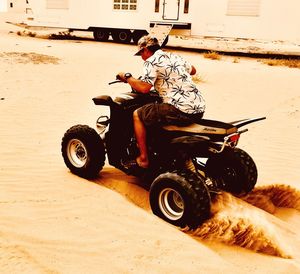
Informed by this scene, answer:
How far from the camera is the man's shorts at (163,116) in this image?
13.4 ft

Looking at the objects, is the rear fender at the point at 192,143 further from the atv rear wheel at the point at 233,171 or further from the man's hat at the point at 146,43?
the man's hat at the point at 146,43

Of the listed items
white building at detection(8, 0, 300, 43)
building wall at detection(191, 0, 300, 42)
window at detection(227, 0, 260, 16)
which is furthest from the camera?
window at detection(227, 0, 260, 16)

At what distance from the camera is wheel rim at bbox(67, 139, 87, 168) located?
4.82 m

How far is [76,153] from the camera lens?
4898mm

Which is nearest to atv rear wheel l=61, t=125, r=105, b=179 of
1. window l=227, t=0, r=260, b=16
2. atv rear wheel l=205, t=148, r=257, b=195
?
atv rear wheel l=205, t=148, r=257, b=195

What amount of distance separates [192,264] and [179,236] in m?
0.41

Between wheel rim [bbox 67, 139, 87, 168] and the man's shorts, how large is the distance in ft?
3.28

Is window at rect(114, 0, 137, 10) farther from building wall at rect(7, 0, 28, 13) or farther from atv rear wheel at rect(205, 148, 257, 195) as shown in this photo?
building wall at rect(7, 0, 28, 13)

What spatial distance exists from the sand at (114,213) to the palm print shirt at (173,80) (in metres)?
0.95

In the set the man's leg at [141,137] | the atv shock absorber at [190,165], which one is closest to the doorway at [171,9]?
the man's leg at [141,137]

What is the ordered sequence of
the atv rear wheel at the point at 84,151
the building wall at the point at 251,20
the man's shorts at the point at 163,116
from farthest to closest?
the building wall at the point at 251,20 < the atv rear wheel at the point at 84,151 < the man's shorts at the point at 163,116

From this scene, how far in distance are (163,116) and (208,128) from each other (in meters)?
0.44

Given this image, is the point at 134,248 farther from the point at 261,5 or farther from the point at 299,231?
the point at 261,5

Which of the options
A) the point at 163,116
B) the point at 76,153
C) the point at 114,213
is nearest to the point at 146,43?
the point at 163,116
